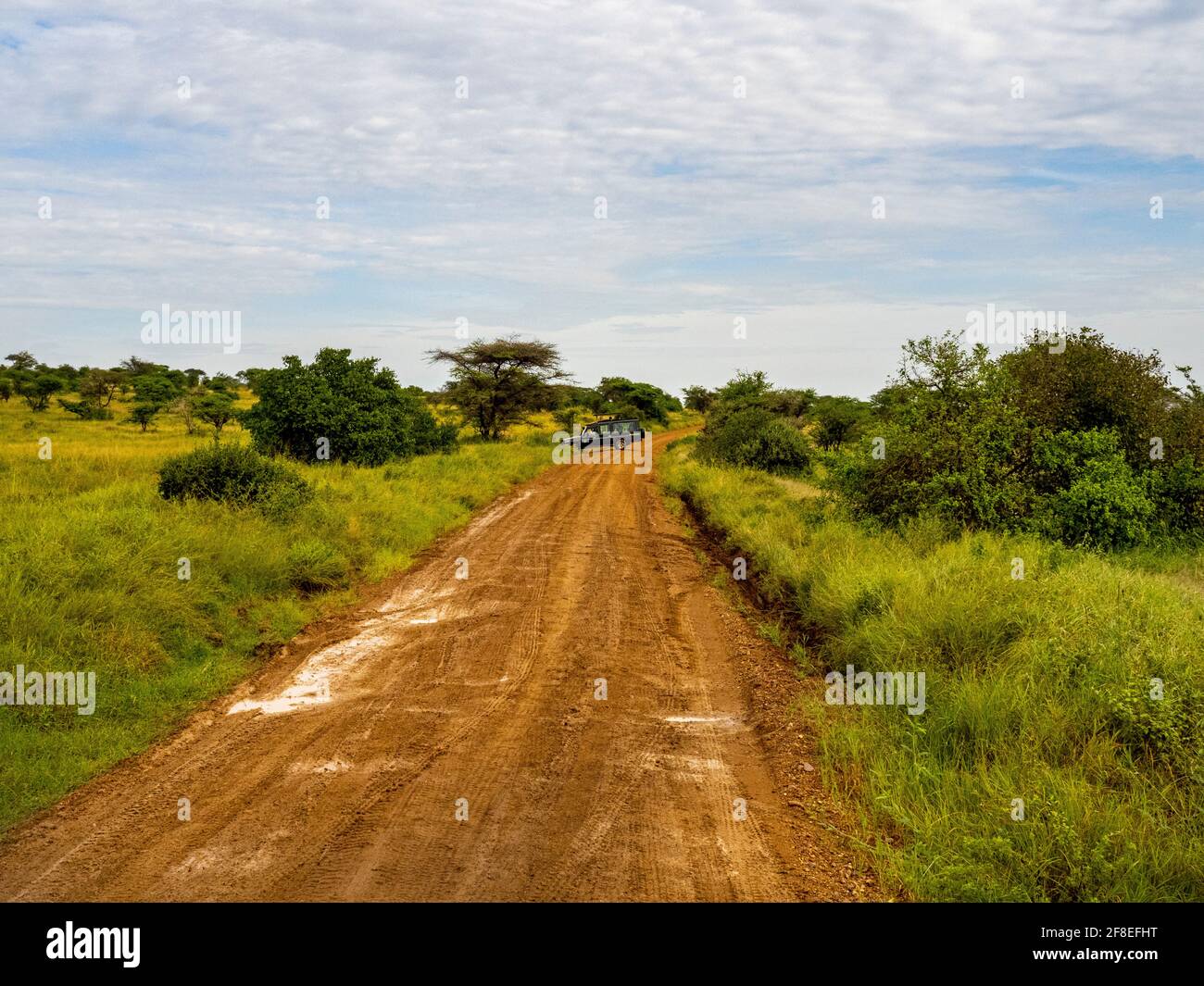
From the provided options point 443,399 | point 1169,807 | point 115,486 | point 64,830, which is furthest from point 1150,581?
point 443,399

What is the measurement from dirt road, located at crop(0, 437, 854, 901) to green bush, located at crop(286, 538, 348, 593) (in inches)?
58.4

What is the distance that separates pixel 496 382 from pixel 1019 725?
31.7 meters

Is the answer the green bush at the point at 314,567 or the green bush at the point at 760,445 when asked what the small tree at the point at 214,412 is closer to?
the green bush at the point at 760,445

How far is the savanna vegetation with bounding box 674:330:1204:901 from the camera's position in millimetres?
4238

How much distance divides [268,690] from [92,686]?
1.29 metres

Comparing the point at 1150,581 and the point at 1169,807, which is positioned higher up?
the point at 1150,581

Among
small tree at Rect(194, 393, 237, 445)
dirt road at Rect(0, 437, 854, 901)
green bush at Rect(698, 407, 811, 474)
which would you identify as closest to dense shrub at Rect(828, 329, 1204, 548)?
dirt road at Rect(0, 437, 854, 901)

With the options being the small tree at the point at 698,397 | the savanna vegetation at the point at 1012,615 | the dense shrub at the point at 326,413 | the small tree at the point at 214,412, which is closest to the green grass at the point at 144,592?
the dense shrub at the point at 326,413

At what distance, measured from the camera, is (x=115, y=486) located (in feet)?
41.3

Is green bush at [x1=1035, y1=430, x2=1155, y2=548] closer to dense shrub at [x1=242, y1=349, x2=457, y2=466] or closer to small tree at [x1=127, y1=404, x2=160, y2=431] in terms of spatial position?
dense shrub at [x1=242, y1=349, x2=457, y2=466]

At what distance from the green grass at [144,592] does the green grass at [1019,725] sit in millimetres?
5162

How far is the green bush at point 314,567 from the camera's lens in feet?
33.3

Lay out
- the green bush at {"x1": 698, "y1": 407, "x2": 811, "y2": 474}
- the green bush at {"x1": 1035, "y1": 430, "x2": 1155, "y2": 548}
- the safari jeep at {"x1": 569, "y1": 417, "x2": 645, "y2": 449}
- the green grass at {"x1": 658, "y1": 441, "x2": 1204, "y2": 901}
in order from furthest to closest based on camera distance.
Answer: the safari jeep at {"x1": 569, "y1": 417, "x2": 645, "y2": 449}
the green bush at {"x1": 698, "y1": 407, "x2": 811, "y2": 474}
the green bush at {"x1": 1035, "y1": 430, "x2": 1155, "y2": 548}
the green grass at {"x1": 658, "y1": 441, "x2": 1204, "y2": 901}
